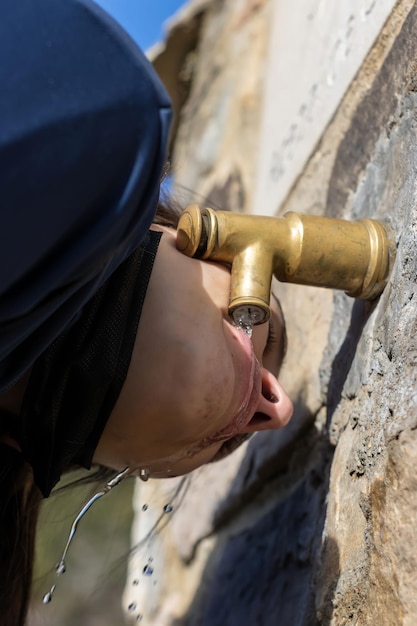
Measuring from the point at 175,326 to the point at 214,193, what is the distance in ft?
3.62

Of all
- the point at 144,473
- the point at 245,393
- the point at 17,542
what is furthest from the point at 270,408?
the point at 17,542

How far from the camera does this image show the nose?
892 millimetres

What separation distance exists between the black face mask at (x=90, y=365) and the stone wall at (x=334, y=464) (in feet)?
0.80

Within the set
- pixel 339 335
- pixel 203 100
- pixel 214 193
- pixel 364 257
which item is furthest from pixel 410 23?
pixel 203 100

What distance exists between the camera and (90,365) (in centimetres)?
75

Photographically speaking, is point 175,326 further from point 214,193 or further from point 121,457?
→ point 214,193

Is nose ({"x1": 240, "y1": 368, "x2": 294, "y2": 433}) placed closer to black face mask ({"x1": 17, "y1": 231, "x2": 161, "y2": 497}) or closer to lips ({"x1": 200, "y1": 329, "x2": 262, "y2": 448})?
lips ({"x1": 200, "y1": 329, "x2": 262, "y2": 448})

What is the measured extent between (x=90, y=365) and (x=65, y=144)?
265 millimetres

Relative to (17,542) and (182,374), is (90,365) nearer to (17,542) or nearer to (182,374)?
(182,374)

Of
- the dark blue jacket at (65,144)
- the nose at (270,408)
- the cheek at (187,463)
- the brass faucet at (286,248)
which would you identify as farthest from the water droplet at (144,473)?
the dark blue jacket at (65,144)

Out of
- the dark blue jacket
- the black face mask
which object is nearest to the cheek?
the black face mask

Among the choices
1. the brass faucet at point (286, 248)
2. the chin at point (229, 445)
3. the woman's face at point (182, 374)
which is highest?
the brass faucet at point (286, 248)

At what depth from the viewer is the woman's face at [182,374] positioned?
78 centimetres

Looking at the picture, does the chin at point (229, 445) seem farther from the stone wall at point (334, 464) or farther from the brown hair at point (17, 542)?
the brown hair at point (17, 542)
